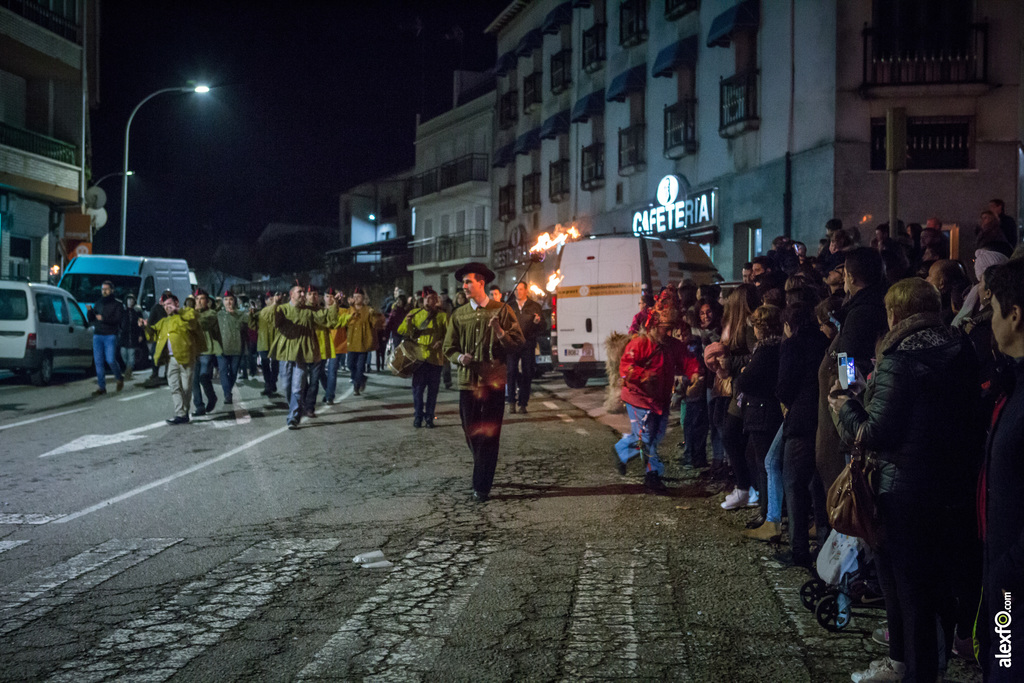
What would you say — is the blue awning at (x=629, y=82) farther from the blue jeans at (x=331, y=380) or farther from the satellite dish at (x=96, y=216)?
the satellite dish at (x=96, y=216)

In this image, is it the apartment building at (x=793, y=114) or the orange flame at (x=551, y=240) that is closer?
the orange flame at (x=551, y=240)

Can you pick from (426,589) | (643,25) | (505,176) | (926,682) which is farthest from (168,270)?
(926,682)

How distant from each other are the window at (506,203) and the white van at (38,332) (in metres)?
22.8

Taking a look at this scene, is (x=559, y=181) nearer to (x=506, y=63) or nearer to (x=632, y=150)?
(x=632, y=150)

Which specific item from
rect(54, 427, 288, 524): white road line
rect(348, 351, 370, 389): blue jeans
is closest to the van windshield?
rect(348, 351, 370, 389): blue jeans

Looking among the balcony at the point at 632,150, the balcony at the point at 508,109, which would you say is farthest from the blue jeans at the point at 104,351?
the balcony at the point at 508,109

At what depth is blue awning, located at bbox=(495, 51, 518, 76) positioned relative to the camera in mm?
40013

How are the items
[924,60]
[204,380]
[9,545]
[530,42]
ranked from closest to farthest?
1. [9,545]
2. [204,380]
3. [924,60]
4. [530,42]

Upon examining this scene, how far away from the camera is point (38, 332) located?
60.4 feet

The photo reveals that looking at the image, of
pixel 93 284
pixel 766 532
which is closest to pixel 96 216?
pixel 93 284

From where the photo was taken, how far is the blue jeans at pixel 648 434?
864cm

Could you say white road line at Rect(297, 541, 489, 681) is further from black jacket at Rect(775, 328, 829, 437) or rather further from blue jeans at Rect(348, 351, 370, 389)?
blue jeans at Rect(348, 351, 370, 389)

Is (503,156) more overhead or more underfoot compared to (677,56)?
more overhead

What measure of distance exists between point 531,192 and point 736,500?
3111cm
